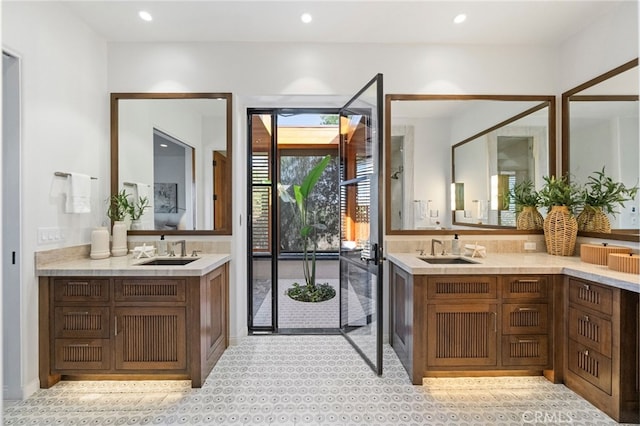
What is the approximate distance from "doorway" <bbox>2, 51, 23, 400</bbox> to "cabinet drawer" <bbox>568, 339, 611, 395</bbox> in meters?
3.98

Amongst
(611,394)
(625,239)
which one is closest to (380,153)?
(625,239)

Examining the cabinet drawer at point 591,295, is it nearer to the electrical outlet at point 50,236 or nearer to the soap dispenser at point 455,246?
the soap dispenser at point 455,246

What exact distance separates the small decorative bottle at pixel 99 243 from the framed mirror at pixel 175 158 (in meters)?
0.30

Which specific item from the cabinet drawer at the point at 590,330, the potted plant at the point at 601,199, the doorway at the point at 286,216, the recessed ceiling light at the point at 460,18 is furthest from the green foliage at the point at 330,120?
the cabinet drawer at the point at 590,330

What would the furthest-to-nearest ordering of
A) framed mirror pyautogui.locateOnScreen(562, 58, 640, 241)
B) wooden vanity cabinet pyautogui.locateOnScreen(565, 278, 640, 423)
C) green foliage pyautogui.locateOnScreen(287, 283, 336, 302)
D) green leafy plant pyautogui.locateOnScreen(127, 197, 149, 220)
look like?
green foliage pyautogui.locateOnScreen(287, 283, 336, 302), green leafy plant pyautogui.locateOnScreen(127, 197, 149, 220), framed mirror pyautogui.locateOnScreen(562, 58, 640, 241), wooden vanity cabinet pyautogui.locateOnScreen(565, 278, 640, 423)

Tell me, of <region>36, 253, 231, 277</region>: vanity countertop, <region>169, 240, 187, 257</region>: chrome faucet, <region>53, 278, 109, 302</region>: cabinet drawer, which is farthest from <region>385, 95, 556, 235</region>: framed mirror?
<region>53, 278, 109, 302</region>: cabinet drawer

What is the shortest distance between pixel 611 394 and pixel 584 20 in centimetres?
295

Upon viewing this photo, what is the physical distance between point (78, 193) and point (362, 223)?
242 centimetres

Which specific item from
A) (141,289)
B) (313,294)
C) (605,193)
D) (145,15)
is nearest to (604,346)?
(605,193)

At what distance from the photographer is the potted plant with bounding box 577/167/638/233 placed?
8.97ft

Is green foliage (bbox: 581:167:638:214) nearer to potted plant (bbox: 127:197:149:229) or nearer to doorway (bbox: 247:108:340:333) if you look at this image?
doorway (bbox: 247:108:340:333)

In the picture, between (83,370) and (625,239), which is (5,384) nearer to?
(83,370)

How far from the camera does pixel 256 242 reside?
13.1 ft

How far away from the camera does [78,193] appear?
2.76 meters
